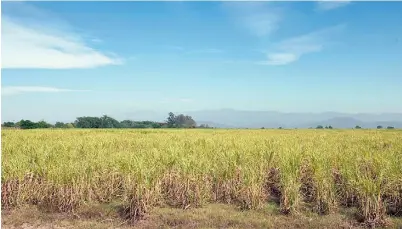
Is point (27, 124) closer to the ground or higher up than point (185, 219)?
higher up

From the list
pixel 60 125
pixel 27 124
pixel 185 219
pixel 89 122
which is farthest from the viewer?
pixel 89 122

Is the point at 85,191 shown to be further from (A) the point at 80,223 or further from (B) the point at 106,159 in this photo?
(B) the point at 106,159

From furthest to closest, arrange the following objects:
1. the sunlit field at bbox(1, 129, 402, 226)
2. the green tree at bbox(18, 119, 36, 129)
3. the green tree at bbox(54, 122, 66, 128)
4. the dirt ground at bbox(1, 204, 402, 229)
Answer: the green tree at bbox(54, 122, 66, 128) → the green tree at bbox(18, 119, 36, 129) → the sunlit field at bbox(1, 129, 402, 226) → the dirt ground at bbox(1, 204, 402, 229)

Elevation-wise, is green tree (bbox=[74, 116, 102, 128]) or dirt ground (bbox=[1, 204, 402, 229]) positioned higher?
green tree (bbox=[74, 116, 102, 128])

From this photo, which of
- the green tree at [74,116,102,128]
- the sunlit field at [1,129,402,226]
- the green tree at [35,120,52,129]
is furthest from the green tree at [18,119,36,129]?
the sunlit field at [1,129,402,226]

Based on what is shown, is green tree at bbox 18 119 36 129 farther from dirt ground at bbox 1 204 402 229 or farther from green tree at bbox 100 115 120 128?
dirt ground at bbox 1 204 402 229

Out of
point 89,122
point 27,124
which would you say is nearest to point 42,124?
point 27,124

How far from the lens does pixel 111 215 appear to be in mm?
6031

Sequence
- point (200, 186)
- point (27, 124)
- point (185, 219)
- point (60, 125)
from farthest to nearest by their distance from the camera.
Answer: point (60, 125)
point (27, 124)
point (200, 186)
point (185, 219)

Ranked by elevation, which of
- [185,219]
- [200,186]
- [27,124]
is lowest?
[185,219]

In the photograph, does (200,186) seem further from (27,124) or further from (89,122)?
(89,122)

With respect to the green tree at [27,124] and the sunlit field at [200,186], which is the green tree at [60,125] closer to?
the green tree at [27,124]

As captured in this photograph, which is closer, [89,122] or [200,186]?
[200,186]

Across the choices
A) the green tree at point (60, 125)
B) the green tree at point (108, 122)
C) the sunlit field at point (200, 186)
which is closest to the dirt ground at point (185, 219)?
the sunlit field at point (200, 186)
